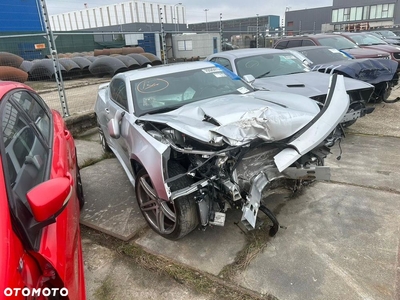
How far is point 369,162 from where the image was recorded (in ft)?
14.8

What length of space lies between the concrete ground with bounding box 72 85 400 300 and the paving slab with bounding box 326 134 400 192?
0.03 m

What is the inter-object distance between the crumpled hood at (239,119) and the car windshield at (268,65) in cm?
302

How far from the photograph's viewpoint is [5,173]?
5.31ft

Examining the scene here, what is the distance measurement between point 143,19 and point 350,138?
6399 cm

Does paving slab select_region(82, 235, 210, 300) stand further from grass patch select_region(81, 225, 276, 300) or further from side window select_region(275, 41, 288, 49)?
side window select_region(275, 41, 288, 49)

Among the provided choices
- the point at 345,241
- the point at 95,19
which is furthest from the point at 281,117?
the point at 95,19

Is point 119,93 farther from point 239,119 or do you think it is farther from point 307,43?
point 307,43

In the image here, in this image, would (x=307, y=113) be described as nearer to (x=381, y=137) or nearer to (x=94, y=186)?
(x=94, y=186)

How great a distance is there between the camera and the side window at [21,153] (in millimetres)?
1719

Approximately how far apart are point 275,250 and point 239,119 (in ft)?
4.07

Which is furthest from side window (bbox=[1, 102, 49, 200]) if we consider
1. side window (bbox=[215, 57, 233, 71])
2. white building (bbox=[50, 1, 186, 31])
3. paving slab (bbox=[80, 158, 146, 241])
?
white building (bbox=[50, 1, 186, 31])

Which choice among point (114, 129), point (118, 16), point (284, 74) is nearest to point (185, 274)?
point (114, 129)

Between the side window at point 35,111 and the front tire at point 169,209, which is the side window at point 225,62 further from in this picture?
the side window at point 35,111

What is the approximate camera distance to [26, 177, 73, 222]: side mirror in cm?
149
